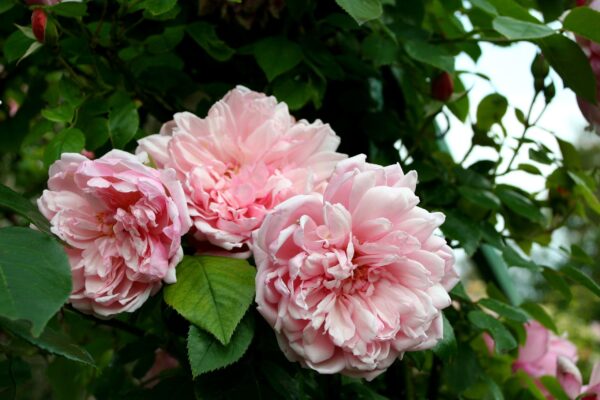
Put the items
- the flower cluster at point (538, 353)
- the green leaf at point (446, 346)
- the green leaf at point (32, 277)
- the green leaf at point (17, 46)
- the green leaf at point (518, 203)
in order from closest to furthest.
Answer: the green leaf at point (32, 277)
the green leaf at point (446, 346)
the green leaf at point (17, 46)
the green leaf at point (518, 203)
the flower cluster at point (538, 353)

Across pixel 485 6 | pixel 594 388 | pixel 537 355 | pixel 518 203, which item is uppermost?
pixel 485 6

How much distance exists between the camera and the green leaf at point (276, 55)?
762 mm

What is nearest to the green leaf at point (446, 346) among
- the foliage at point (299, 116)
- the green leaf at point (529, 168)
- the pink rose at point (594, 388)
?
the foliage at point (299, 116)

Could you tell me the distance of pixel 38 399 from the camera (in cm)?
183

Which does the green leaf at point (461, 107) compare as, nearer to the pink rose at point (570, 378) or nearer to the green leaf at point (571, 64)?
the green leaf at point (571, 64)

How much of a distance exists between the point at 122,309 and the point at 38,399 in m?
1.47

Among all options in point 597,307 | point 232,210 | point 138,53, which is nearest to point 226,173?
point 232,210

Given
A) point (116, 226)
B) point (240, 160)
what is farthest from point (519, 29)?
point (116, 226)

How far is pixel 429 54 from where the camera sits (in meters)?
0.77

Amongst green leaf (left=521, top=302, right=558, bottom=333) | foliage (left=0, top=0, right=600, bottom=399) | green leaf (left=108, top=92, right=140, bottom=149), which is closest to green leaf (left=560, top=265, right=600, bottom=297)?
foliage (left=0, top=0, right=600, bottom=399)

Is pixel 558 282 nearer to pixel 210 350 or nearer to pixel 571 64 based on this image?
pixel 571 64

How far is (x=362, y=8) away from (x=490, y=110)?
290mm

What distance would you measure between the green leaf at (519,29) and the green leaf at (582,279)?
0.25 meters

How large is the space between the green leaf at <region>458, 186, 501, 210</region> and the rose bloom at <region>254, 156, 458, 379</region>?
0.29 meters
